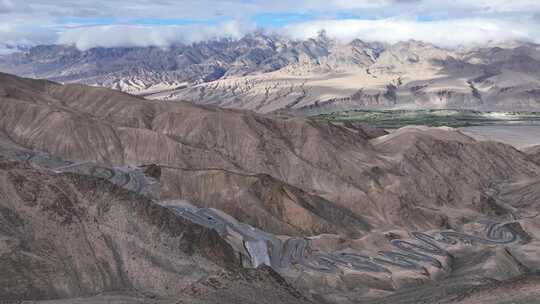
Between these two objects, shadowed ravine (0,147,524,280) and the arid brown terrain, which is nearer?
the arid brown terrain

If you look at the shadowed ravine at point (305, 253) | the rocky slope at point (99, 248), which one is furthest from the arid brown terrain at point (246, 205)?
the shadowed ravine at point (305, 253)

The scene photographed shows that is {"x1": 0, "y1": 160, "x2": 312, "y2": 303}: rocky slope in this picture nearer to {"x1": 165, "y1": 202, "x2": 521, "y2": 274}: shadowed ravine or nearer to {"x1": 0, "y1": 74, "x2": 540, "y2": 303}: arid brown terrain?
{"x1": 0, "y1": 74, "x2": 540, "y2": 303}: arid brown terrain

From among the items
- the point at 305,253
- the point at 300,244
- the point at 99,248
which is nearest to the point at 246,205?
the point at 300,244

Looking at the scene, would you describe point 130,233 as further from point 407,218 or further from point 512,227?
point 512,227

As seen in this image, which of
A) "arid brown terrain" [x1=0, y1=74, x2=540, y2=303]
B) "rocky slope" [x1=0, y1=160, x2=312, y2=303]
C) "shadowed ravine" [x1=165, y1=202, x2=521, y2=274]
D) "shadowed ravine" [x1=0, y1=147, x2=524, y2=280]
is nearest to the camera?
"rocky slope" [x1=0, y1=160, x2=312, y2=303]

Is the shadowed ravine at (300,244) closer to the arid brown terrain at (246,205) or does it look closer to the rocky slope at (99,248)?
the arid brown terrain at (246,205)

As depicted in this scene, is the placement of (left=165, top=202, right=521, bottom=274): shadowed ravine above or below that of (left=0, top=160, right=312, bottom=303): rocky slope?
below

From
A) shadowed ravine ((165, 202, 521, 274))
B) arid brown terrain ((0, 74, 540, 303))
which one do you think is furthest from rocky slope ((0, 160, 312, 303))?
shadowed ravine ((165, 202, 521, 274))

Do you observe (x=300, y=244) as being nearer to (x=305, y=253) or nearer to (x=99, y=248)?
(x=305, y=253)
